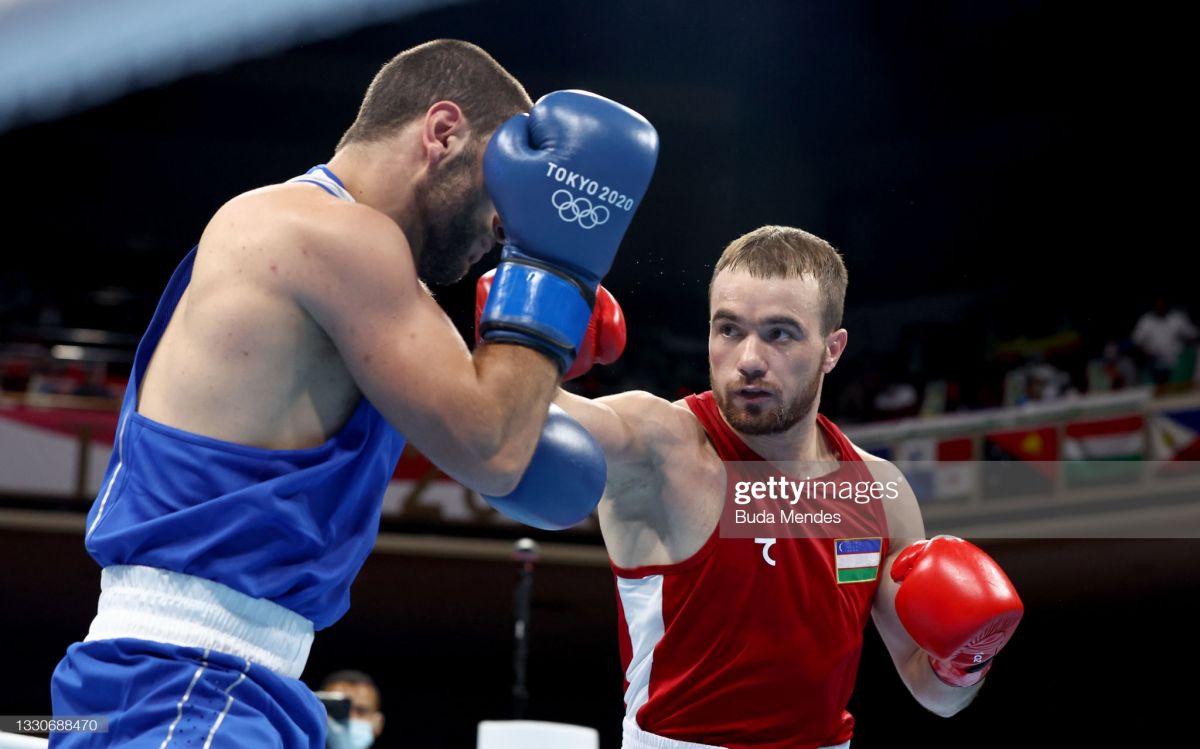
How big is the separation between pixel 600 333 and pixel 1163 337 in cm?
761

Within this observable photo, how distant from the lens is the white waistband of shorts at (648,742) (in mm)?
2578

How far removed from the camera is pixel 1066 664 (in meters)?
8.39

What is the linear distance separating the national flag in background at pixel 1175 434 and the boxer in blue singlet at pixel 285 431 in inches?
263

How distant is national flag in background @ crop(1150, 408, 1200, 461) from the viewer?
7.54 metres

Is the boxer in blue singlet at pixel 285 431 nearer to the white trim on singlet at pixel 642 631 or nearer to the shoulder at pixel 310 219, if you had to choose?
the shoulder at pixel 310 219

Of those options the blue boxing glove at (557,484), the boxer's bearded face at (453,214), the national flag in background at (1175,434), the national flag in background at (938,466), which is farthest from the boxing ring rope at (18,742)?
the national flag in background at (1175,434)

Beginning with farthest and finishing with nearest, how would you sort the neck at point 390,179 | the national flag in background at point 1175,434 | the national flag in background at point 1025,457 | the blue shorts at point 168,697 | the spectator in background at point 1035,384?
the spectator in background at point 1035,384
the national flag in background at point 1175,434
the national flag in background at point 1025,457
the neck at point 390,179
the blue shorts at point 168,697

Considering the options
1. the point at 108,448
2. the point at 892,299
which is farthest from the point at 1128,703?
the point at 108,448

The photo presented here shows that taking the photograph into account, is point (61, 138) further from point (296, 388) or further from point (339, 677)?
point (296, 388)

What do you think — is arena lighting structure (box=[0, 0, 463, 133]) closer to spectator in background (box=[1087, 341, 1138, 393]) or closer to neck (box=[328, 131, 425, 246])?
spectator in background (box=[1087, 341, 1138, 393])

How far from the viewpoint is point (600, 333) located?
2654 mm

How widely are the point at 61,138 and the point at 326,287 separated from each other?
39.7ft

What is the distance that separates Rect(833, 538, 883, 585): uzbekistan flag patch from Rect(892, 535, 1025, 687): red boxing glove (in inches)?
2.9

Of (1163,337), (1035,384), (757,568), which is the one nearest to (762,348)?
(757,568)
